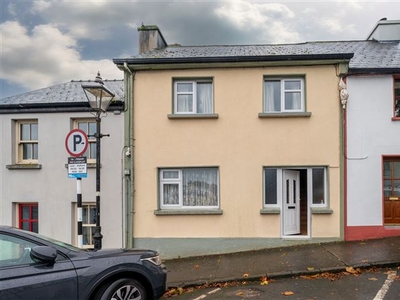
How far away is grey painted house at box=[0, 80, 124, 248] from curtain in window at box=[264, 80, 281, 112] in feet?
14.6

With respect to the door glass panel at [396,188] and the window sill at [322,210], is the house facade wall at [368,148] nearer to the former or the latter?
the window sill at [322,210]

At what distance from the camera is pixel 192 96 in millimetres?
10117

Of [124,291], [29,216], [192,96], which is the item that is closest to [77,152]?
[124,291]

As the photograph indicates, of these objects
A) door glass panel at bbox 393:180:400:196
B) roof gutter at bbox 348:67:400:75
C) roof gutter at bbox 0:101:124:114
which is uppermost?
roof gutter at bbox 348:67:400:75

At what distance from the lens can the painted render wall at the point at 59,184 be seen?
1002 centimetres

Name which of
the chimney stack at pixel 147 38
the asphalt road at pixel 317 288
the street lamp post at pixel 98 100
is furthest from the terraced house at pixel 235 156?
the asphalt road at pixel 317 288

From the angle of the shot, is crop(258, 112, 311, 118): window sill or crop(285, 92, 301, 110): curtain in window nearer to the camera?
crop(258, 112, 311, 118): window sill

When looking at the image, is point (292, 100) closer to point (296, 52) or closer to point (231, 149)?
point (296, 52)

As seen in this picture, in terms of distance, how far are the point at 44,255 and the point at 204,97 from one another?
7.10m

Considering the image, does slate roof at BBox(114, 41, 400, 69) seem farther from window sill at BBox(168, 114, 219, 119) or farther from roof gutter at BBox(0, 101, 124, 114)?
window sill at BBox(168, 114, 219, 119)

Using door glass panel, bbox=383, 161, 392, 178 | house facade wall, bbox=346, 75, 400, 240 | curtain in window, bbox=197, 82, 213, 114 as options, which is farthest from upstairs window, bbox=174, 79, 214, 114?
door glass panel, bbox=383, 161, 392, 178

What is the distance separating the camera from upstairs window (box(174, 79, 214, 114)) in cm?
1011

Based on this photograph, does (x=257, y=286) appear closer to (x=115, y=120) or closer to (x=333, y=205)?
(x=333, y=205)

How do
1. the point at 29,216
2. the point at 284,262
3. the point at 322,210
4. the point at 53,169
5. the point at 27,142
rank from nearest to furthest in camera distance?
the point at 284,262 < the point at 322,210 < the point at 53,169 < the point at 29,216 < the point at 27,142
